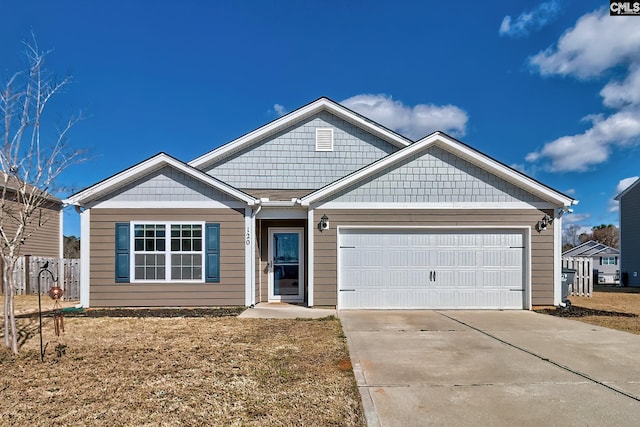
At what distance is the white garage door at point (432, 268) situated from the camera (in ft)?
34.1

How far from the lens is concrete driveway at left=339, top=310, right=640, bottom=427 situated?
3748 millimetres

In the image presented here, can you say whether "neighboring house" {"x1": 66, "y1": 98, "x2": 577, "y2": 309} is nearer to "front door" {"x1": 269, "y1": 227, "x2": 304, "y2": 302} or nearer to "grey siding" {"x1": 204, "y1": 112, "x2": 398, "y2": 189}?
"front door" {"x1": 269, "y1": 227, "x2": 304, "y2": 302}

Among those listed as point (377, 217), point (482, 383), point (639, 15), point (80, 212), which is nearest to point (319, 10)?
point (377, 217)

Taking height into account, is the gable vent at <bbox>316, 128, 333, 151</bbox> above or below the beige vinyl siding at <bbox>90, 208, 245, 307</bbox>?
above

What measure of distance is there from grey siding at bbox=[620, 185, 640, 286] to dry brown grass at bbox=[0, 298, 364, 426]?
20434 mm

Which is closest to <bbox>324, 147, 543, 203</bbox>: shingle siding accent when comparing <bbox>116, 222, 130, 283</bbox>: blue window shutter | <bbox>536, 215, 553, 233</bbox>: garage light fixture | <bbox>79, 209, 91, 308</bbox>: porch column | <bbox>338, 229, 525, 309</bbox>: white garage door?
<bbox>536, 215, 553, 233</bbox>: garage light fixture

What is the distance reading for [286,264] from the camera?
1184 cm

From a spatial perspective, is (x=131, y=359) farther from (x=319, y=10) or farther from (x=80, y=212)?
(x=319, y=10)

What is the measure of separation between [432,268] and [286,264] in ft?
13.9

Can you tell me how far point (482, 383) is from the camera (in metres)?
4.60

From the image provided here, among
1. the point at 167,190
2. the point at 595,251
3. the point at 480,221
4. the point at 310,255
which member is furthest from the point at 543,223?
the point at 595,251

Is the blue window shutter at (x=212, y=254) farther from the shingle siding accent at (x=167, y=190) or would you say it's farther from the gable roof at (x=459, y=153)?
the gable roof at (x=459, y=153)

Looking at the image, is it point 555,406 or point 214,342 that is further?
point 214,342

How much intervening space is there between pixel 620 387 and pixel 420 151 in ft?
23.0
